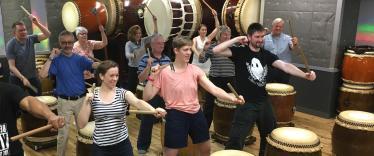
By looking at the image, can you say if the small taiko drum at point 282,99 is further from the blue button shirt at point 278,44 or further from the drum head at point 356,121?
the drum head at point 356,121

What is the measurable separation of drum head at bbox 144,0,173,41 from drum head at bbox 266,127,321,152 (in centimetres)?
341

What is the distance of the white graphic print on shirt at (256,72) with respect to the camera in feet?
10.6

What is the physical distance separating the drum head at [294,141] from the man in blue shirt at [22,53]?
9.19 ft

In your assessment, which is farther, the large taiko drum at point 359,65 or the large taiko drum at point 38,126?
the large taiko drum at point 359,65

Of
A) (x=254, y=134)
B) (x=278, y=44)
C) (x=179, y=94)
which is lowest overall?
(x=254, y=134)

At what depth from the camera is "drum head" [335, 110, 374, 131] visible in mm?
3518

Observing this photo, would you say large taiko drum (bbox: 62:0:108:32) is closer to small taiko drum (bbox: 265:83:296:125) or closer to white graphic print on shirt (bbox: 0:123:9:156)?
small taiko drum (bbox: 265:83:296:125)

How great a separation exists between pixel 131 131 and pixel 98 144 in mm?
2333

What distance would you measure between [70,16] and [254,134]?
142 inches

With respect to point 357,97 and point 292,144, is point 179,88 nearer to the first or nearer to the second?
point 292,144

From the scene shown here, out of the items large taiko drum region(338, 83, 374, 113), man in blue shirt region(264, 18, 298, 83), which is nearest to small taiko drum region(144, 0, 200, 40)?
man in blue shirt region(264, 18, 298, 83)

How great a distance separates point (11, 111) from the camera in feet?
6.79

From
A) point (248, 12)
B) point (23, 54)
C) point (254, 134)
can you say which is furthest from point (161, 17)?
point (254, 134)

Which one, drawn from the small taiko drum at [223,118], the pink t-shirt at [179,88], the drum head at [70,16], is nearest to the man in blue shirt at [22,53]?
the drum head at [70,16]
